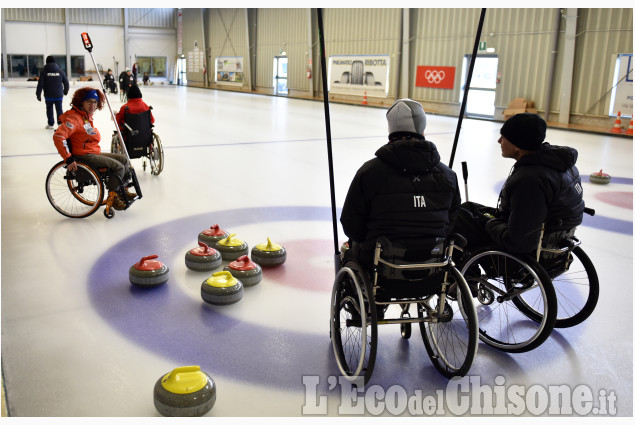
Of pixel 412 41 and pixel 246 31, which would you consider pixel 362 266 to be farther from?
pixel 246 31

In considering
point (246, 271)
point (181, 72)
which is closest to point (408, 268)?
point (246, 271)

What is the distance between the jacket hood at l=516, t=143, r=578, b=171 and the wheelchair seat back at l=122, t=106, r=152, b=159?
5.46 meters

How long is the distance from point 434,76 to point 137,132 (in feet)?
53.9

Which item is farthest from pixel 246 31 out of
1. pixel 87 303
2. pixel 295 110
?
pixel 87 303

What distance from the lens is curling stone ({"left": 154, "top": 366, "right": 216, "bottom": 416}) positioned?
8.31 feet

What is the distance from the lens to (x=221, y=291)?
12.3ft

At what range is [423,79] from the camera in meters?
21.8

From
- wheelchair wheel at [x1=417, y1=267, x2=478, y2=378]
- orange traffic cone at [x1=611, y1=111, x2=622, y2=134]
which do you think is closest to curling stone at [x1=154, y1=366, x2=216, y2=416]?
wheelchair wheel at [x1=417, y1=267, x2=478, y2=378]

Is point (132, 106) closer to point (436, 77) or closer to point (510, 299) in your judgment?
point (510, 299)

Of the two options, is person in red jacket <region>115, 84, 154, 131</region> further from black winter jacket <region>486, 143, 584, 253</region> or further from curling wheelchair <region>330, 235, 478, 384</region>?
black winter jacket <region>486, 143, 584, 253</region>

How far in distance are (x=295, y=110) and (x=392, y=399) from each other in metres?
18.0

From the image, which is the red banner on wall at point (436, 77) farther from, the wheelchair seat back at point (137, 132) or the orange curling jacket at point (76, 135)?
the orange curling jacket at point (76, 135)

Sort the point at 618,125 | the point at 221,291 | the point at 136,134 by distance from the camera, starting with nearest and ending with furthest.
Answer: the point at 221,291
the point at 136,134
the point at 618,125

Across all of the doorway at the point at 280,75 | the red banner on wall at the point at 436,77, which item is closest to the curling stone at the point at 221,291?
the red banner on wall at the point at 436,77
